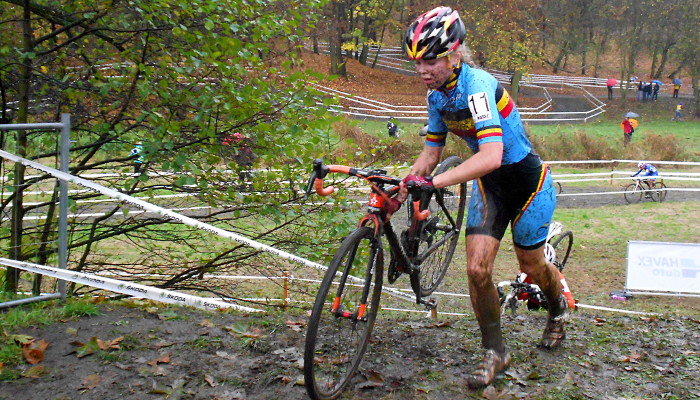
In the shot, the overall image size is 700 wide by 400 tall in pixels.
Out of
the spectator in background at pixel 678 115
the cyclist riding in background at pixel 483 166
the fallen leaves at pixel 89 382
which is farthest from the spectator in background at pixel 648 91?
the fallen leaves at pixel 89 382

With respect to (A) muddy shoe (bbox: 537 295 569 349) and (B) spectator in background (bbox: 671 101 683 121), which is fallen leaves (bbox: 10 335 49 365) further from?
(B) spectator in background (bbox: 671 101 683 121)

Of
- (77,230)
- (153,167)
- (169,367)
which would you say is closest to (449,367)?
(169,367)

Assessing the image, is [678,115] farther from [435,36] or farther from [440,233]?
[435,36]

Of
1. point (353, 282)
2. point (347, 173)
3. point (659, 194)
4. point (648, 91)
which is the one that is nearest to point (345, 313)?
point (353, 282)

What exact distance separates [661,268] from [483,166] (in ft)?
37.7

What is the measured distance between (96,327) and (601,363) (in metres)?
3.86

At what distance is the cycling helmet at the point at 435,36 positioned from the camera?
4594 mm

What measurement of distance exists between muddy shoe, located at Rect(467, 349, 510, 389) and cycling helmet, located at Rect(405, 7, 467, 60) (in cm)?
209

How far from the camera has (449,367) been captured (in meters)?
5.25

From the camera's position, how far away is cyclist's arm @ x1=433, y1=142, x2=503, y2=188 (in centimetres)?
447

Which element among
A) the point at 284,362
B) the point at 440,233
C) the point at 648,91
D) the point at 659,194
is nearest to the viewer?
the point at 284,362

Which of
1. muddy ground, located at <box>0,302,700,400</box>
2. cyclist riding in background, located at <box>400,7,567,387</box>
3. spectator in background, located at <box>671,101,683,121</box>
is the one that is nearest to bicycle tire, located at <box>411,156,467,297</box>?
muddy ground, located at <box>0,302,700,400</box>

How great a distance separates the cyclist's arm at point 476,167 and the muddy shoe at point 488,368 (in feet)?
4.37

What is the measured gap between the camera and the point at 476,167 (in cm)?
448
